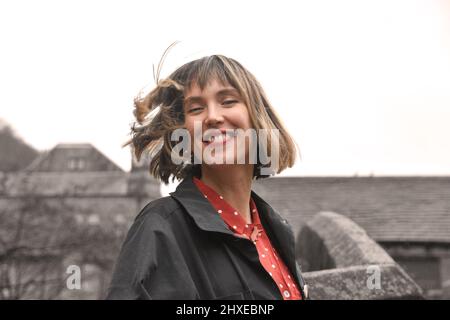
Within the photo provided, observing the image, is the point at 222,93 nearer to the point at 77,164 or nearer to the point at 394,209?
the point at 394,209

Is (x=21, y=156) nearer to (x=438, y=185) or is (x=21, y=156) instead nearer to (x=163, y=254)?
(x=438, y=185)

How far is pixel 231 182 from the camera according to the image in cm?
177

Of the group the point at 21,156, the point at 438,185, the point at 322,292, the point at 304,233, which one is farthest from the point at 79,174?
the point at 322,292

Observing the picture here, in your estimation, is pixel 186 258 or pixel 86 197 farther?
pixel 86 197

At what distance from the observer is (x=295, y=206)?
21.3 metres

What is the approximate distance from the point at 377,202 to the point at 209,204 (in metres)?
20.5

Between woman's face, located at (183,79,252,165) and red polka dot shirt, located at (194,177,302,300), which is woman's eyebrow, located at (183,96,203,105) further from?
red polka dot shirt, located at (194,177,302,300)

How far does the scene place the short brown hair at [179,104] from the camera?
1743 mm

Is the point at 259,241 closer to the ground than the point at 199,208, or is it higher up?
closer to the ground

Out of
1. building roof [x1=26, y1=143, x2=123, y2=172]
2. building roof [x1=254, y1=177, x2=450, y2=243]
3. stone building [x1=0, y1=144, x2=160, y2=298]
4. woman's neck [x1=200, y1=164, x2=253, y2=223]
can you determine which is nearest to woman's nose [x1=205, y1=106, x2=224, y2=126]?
woman's neck [x1=200, y1=164, x2=253, y2=223]

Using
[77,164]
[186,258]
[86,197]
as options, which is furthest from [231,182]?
[77,164]

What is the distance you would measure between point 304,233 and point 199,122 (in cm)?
618

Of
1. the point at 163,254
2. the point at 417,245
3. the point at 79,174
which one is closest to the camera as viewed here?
the point at 163,254

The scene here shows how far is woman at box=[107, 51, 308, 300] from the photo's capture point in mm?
1385
